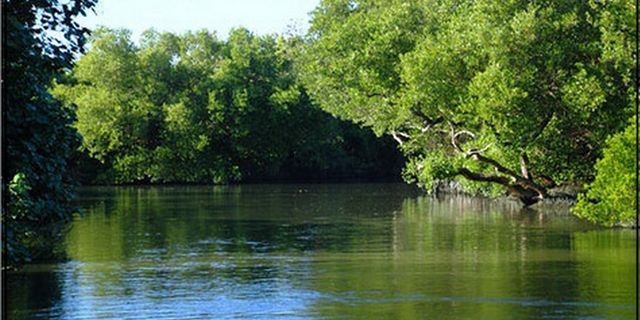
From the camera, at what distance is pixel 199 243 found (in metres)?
34.8

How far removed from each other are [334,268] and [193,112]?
54.8m

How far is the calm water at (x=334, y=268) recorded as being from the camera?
21516 mm

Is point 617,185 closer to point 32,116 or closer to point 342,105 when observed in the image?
point 342,105

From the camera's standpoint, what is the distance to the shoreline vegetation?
614 inches

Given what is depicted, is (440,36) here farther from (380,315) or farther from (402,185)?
(402,185)

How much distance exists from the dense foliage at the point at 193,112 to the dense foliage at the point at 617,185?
4672 centimetres

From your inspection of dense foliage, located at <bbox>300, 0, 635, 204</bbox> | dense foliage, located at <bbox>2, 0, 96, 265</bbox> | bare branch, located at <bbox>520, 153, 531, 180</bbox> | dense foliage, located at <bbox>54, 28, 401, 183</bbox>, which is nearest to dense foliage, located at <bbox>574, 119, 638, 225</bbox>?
dense foliage, located at <bbox>300, 0, 635, 204</bbox>

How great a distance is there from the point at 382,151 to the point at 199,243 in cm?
5708

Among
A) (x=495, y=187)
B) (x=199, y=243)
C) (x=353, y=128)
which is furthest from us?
(x=353, y=128)

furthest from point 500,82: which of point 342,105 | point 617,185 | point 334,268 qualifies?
point 342,105

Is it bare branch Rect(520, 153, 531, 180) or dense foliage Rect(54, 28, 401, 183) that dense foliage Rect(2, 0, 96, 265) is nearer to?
bare branch Rect(520, 153, 531, 180)

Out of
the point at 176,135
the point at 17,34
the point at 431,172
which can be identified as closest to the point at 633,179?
the point at 431,172

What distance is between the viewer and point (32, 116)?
14.0 meters

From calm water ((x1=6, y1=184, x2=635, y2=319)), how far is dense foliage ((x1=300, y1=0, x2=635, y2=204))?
2.68 m
